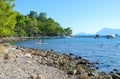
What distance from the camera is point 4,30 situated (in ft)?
188

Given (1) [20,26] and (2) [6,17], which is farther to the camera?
(1) [20,26]

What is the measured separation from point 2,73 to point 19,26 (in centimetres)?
16146

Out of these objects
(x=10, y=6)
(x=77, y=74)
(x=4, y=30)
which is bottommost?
(x=77, y=74)

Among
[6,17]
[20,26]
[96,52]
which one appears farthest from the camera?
[20,26]

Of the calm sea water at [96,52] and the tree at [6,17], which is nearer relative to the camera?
the calm sea water at [96,52]

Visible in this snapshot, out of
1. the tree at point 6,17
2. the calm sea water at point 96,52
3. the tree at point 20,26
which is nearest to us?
the calm sea water at point 96,52

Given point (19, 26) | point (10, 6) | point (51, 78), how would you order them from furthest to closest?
point (19, 26) → point (10, 6) → point (51, 78)

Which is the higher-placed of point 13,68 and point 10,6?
point 10,6

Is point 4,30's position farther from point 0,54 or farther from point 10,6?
point 0,54

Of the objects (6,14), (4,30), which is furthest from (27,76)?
(6,14)

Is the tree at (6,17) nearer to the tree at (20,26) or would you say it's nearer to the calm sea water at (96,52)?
the calm sea water at (96,52)

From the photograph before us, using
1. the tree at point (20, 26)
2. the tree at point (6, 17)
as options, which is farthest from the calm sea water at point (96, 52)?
the tree at point (20, 26)

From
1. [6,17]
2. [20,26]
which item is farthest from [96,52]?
[20,26]

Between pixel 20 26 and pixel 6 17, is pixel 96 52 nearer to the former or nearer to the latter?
pixel 6 17
